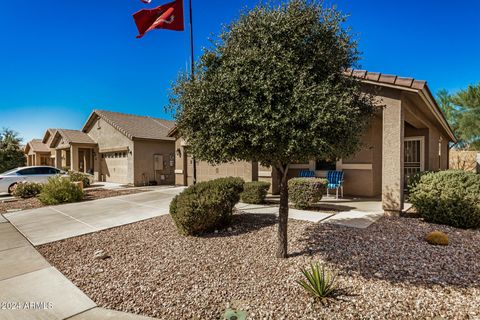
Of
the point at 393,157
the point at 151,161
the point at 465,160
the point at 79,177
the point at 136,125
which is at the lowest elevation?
the point at 79,177

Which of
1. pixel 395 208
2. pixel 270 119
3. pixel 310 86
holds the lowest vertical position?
pixel 395 208

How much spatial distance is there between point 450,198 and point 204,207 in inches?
236

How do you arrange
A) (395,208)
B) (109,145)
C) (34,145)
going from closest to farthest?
(395,208) → (109,145) → (34,145)

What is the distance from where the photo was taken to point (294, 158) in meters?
3.48

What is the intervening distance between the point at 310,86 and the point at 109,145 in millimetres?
17775

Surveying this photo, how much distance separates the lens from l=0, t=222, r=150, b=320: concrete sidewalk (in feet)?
9.44

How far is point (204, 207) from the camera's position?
5180 mm

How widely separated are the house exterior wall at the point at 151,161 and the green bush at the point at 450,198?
1448cm

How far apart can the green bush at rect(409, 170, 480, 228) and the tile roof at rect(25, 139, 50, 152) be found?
3054cm

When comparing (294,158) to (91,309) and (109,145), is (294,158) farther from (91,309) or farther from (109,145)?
(109,145)

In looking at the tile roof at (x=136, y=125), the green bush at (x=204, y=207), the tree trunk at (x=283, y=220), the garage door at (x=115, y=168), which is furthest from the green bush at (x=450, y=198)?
the garage door at (x=115, y=168)

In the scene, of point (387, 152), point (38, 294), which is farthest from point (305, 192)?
A: point (38, 294)

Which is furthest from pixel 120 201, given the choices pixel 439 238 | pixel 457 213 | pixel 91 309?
pixel 457 213

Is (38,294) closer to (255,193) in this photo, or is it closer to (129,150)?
(255,193)
